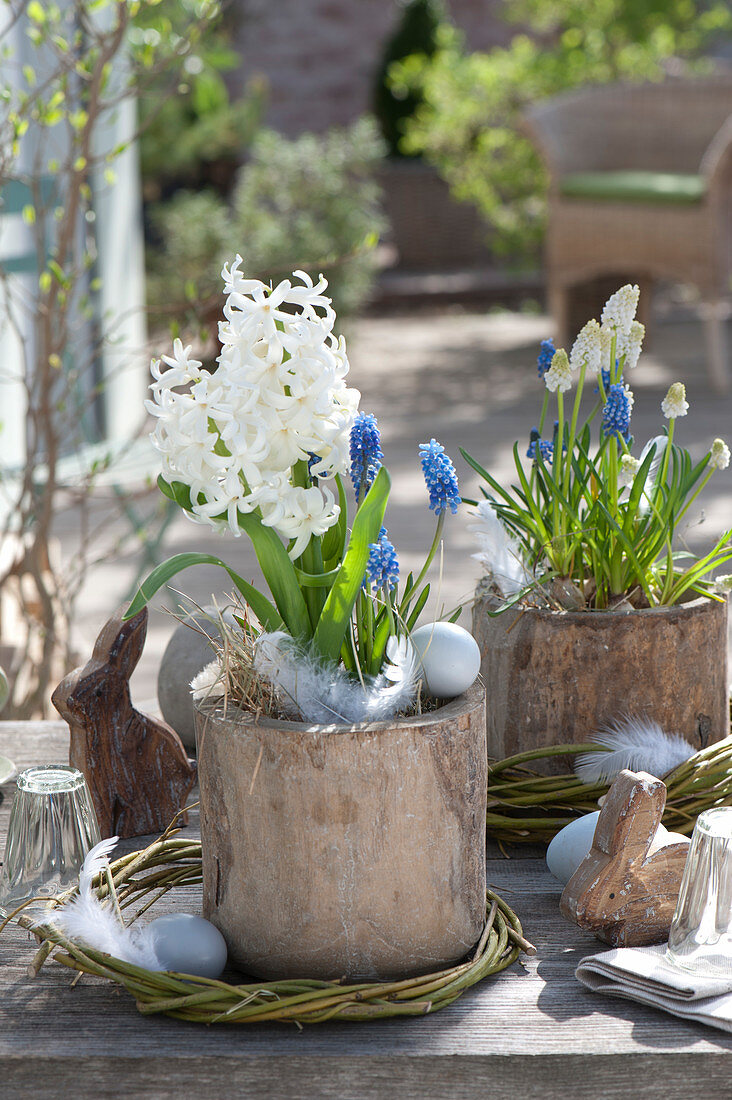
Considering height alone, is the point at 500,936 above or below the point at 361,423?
below

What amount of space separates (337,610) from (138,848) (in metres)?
0.33

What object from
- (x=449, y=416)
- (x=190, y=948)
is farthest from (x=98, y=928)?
(x=449, y=416)

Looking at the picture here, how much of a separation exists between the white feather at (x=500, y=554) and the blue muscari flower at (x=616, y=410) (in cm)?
12

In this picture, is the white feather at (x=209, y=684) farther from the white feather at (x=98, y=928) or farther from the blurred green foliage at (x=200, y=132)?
the blurred green foliage at (x=200, y=132)

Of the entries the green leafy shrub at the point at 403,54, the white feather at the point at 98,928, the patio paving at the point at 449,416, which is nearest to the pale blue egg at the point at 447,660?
the white feather at the point at 98,928

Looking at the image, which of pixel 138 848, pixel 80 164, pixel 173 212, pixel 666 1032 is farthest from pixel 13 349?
pixel 173 212

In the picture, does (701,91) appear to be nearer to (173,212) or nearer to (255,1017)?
(173,212)

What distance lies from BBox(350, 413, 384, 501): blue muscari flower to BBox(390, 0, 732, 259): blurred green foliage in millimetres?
4991

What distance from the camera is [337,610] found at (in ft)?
2.56

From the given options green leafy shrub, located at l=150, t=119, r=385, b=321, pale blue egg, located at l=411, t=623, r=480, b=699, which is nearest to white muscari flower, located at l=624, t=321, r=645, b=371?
pale blue egg, located at l=411, t=623, r=480, b=699

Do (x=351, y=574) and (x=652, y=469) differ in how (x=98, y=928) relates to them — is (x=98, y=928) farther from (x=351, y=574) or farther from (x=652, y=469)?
(x=652, y=469)

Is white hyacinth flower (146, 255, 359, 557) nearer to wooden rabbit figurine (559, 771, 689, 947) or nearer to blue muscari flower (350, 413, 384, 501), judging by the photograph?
blue muscari flower (350, 413, 384, 501)

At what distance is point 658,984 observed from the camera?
75 cm

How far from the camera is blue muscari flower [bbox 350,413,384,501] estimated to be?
0.76 metres
